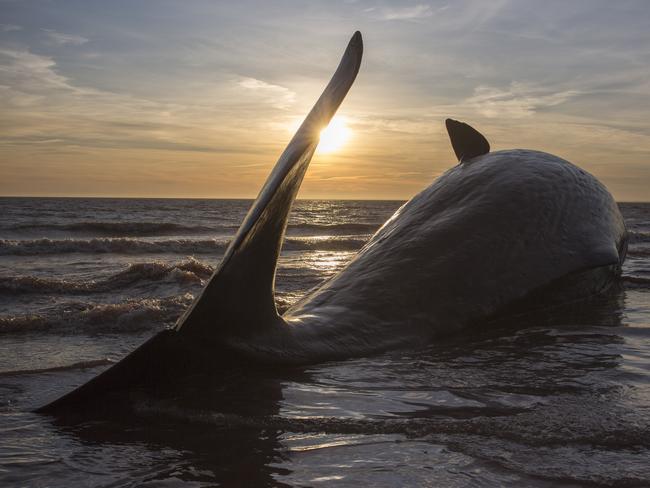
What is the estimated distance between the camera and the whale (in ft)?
9.18

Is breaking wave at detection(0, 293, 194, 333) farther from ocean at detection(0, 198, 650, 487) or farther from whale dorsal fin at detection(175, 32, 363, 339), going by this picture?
whale dorsal fin at detection(175, 32, 363, 339)

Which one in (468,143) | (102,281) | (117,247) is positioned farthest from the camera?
(117,247)

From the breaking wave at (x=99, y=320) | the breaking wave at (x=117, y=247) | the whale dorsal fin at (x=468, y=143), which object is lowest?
the breaking wave at (x=99, y=320)

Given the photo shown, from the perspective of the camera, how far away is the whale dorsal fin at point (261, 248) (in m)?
2.75

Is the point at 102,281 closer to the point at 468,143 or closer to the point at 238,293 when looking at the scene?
the point at 468,143

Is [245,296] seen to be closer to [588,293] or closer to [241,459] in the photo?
[241,459]

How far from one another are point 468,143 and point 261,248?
3699 millimetres

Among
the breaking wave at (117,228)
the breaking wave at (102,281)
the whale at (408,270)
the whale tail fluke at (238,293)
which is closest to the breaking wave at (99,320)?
the whale at (408,270)

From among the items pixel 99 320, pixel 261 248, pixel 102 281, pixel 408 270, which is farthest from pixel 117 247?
pixel 261 248

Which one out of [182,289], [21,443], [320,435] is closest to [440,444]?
[320,435]

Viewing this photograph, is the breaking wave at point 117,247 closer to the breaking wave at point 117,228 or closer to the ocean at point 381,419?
the breaking wave at point 117,228

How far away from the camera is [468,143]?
614 cm

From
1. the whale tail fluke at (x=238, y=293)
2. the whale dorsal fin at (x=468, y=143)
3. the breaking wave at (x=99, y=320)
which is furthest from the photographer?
the whale dorsal fin at (x=468, y=143)

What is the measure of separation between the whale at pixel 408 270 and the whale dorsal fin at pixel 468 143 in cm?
1
